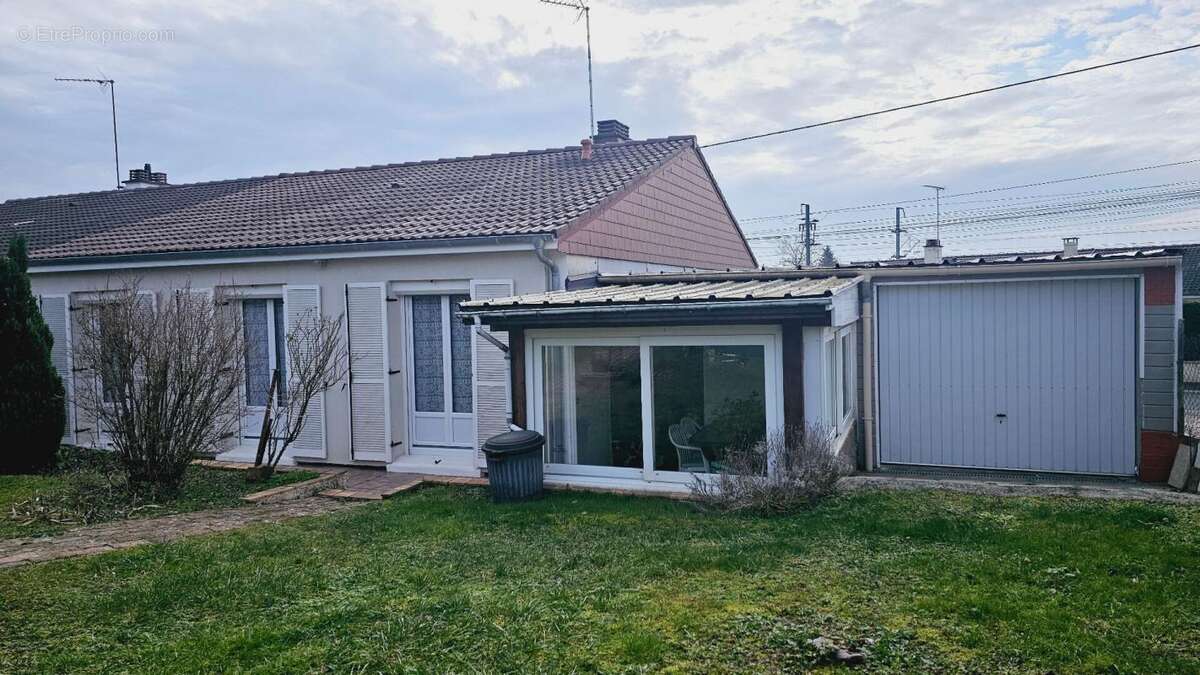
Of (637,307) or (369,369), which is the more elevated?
(637,307)

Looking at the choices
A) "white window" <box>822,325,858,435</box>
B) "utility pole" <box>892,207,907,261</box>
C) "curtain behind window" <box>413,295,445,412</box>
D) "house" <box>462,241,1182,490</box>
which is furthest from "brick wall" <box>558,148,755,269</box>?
"utility pole" <box>892,207,907,261</box>

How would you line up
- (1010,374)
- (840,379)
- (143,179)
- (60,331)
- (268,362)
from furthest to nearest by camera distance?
1. (143,179)
2. (60,331)
3. (268,362)
4. (1010,374)
5. (840,379)

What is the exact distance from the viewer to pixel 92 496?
9320 millimetres

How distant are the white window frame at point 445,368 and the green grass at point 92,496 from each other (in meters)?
1.59

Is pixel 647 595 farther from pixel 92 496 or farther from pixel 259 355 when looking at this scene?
pixel 259 355

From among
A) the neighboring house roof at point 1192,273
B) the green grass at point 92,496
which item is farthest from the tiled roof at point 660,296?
the neighboring house roof at point 1192,273

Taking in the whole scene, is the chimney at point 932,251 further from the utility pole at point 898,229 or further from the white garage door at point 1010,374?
the utility pole at point 898,229

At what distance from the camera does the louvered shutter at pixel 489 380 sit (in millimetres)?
10523

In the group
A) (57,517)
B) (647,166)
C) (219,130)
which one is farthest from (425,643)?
(219,130)

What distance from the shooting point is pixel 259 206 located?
583 inches

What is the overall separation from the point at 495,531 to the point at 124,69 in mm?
18292

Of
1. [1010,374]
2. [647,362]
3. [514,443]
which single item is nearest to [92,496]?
[514,443]

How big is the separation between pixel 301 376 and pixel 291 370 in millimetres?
1036

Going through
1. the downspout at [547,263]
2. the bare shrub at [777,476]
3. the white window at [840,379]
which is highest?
the downspout at [547,263]
